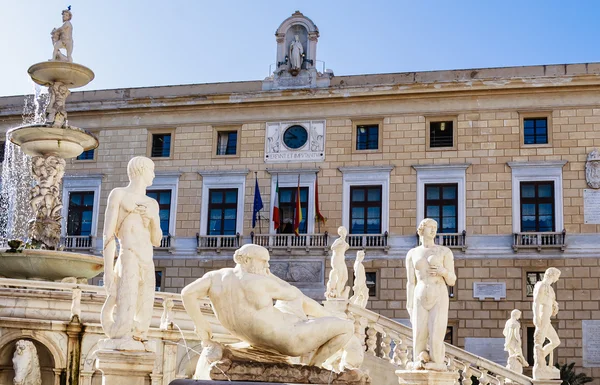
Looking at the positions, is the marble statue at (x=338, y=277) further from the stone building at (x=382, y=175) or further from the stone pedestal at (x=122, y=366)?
the stone building at (x=382, y=175)

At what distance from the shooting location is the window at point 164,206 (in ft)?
99.2

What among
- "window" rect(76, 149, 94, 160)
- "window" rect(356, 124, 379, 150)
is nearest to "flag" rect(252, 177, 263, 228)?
"window" rect(356, 124, 379, 150)

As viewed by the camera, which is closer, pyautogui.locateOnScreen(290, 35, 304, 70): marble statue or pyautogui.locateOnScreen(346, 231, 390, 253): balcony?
pyautogui.locateOnScreen(346, 231, 390, 253): balcony

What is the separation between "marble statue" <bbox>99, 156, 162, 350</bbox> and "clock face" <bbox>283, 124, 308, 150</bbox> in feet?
68.7

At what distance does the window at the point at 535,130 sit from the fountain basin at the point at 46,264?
1697 centimetres

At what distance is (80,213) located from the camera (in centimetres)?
3112

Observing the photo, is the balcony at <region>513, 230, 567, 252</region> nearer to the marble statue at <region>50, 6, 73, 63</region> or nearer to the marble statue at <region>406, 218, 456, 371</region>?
the marble statue at <region>50, 6, 73, 63</region>

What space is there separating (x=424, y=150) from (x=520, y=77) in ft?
13.1

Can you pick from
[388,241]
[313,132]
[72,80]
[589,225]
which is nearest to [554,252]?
[589,225]

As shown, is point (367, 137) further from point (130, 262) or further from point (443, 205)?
point (130, 262)

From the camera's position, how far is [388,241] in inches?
1105

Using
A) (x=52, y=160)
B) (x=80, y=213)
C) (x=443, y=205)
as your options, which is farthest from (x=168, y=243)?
(x=52, y=160)

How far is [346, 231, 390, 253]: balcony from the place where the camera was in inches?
1104

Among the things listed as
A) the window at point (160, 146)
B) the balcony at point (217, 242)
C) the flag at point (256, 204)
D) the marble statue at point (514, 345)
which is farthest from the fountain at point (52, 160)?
the window at point (160, 146)
